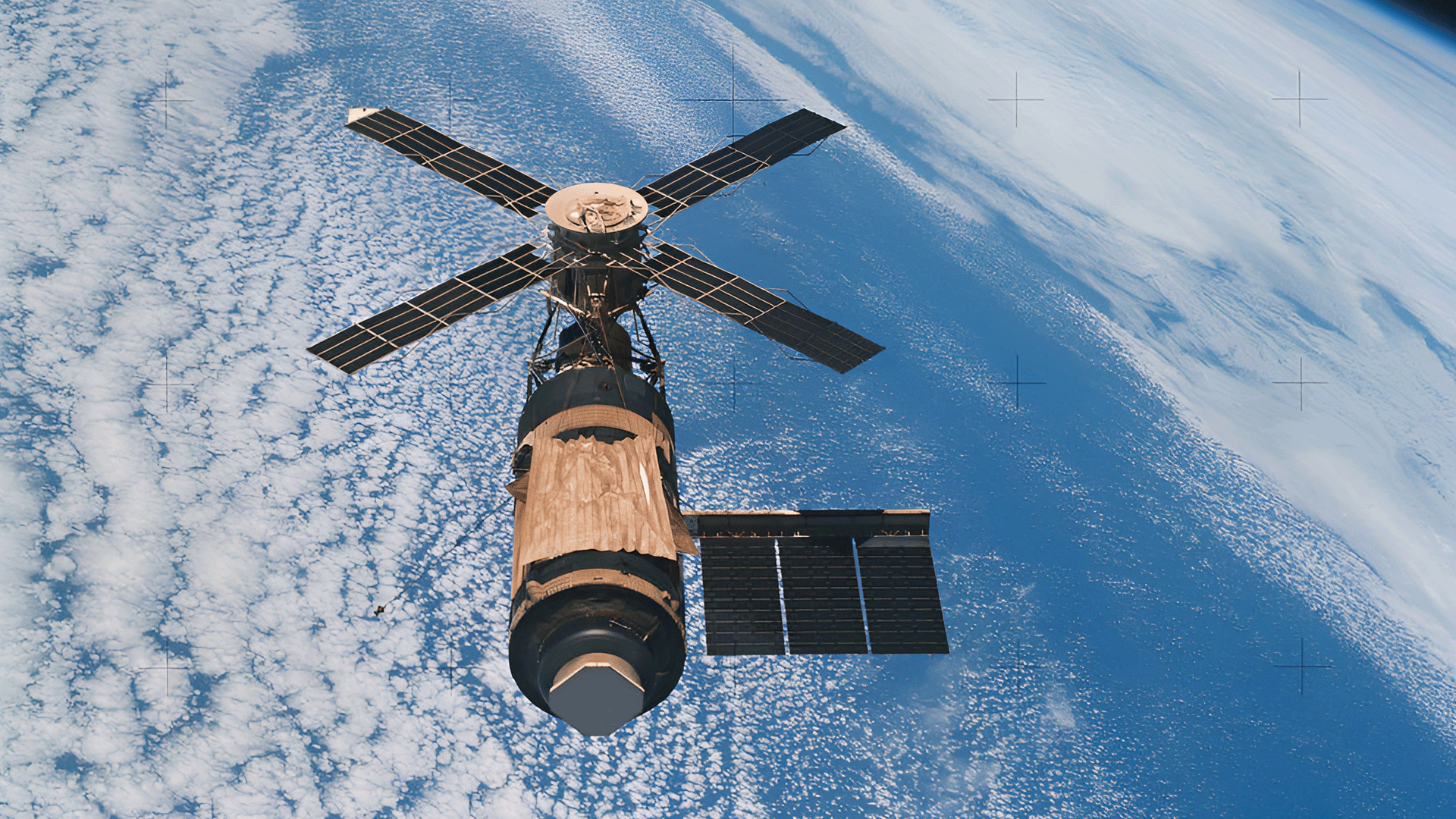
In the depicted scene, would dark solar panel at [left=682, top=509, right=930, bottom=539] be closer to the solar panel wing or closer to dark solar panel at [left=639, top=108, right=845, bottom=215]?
the solar panel wing

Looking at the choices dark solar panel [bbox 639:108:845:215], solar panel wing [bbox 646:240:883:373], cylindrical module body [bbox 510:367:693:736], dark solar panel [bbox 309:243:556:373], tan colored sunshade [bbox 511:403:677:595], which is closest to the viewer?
A: cylindrical module body [bbox 510:367:693:736]

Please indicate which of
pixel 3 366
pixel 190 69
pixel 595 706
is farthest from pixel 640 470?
pixel 190 69

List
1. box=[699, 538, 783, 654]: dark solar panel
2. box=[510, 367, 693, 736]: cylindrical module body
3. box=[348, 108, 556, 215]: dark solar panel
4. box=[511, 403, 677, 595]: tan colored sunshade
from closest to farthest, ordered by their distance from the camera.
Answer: box=[510, 367, 693, 736]: cylindrical module body, box=[511, 403, 677, 595]: tan colored sunshade, box=[699, 538, 783, 654]: dark solar panel, box=[348, 108, 556, 215]: dark solar panel

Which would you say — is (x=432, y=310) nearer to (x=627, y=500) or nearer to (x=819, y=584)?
(x=627, y=500)

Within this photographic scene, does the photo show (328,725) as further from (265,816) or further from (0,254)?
(0,254)

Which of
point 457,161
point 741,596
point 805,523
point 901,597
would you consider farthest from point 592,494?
point 457,161

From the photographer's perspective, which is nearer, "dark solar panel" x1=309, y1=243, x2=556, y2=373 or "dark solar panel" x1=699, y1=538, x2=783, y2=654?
"dark solar panel" x1=309, y1=243, x2=556, y2=373

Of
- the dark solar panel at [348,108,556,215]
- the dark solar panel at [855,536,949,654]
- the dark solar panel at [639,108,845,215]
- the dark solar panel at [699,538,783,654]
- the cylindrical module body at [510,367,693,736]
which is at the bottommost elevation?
the dark solar panel at [699,538,783,654]

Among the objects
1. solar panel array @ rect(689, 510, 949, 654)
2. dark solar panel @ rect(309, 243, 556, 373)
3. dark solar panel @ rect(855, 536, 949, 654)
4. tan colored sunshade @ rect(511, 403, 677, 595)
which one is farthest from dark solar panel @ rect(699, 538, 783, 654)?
dark solar panel @ rect(309, 243, 556, 373)

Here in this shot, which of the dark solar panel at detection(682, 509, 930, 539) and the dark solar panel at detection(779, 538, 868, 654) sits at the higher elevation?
the dark solar panel at detection(682, 509, 930, 539)
